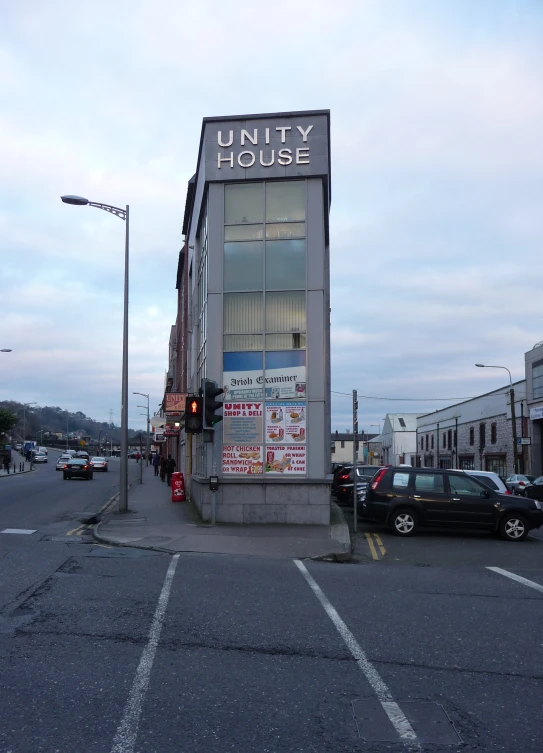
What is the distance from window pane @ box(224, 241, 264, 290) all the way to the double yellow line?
7.02 metres

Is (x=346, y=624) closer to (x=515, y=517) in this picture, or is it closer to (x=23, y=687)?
(x=23, y=687)

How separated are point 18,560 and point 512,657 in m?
8.22

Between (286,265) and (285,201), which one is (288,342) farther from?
(285,201)

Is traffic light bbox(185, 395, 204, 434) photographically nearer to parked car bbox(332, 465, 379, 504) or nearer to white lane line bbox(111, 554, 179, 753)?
white lane line bbox(111, 554, 179, 753)

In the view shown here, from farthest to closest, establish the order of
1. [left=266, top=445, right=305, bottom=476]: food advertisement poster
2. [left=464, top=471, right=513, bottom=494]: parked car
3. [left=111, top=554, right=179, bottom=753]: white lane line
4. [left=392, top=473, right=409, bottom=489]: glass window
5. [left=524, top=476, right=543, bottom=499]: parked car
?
[left=524, top=476, right=543, bottom=499]: parked car, [left=464, top=471, right=513, bottom=494]: parked car, [left=266, top=445, right=305, bottom=476]: food advertisement poster, [left=392, top=473, right=409, bottom=489]: glass window, [left=111, top=554, right=179, bottom=753]: white lane line

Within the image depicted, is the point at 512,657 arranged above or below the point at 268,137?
below

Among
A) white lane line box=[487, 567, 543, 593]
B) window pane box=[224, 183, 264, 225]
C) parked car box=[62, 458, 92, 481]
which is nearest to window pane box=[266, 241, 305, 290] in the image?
window pane box=[224, 183, 264, 225]

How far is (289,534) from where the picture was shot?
16312 millimetres

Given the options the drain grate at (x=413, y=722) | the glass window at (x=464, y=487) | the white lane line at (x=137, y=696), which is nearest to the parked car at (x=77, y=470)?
the glass window at (x=464, y=487)

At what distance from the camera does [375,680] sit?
603 centimetres

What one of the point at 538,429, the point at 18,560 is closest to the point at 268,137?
the point at 18,560

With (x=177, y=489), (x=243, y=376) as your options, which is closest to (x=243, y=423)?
(x=243, y=376)

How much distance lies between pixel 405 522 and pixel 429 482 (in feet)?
3.62

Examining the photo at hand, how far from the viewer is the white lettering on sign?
765 inches
